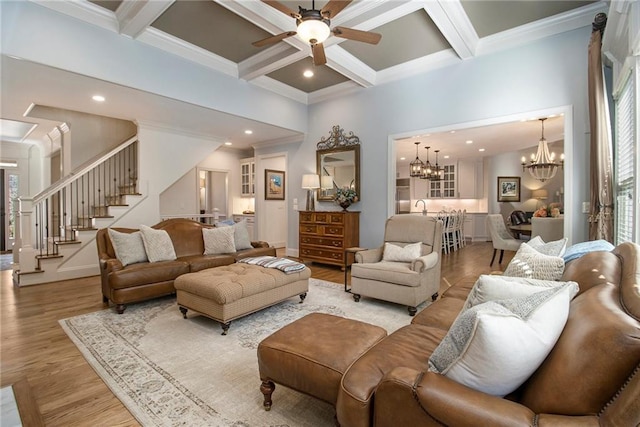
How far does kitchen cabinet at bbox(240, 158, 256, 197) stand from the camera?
28.2 feet

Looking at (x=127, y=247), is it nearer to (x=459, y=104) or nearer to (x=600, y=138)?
(x=459, y=104)

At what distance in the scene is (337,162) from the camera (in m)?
5.96

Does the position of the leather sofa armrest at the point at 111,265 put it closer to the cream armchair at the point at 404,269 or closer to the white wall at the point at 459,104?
the cream armchair at the point at 404,269

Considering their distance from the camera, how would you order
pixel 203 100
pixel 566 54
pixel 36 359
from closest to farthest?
pixel 36 359, pixel 566 54, pixel 203 100

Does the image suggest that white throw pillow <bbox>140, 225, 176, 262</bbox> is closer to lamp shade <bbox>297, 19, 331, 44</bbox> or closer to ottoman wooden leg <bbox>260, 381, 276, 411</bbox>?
ottoman wooden leg <bbox>260, 381, 276, 411</bbox>

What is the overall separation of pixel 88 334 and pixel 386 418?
9.54 ft

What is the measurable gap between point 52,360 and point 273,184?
5.89 m

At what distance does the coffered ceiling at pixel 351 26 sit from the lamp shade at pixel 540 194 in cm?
679

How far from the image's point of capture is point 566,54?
3680mm

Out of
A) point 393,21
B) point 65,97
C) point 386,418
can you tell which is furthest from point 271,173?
point 386,418

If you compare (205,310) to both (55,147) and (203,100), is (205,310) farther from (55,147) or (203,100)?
(55,147)

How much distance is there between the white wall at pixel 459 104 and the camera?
365 centimetres

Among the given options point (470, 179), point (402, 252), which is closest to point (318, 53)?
point (402, 252)

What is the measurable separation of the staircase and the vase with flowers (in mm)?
3559
